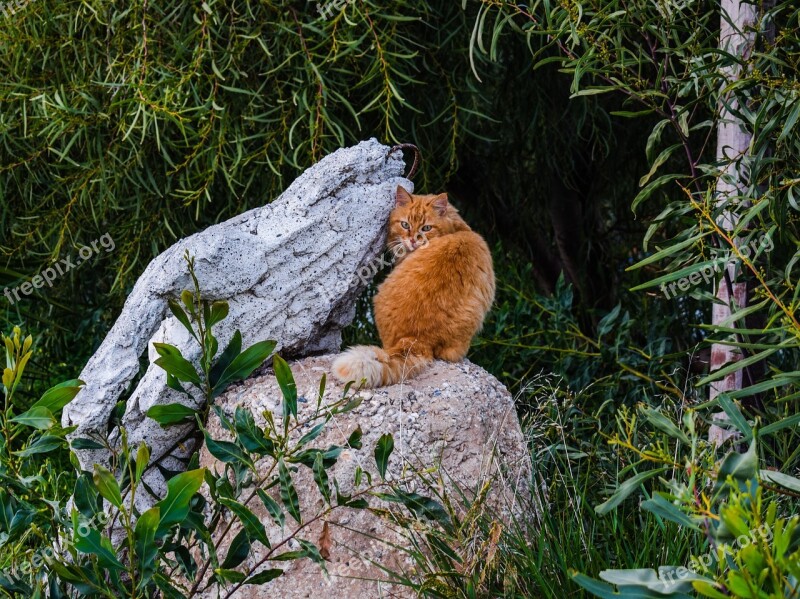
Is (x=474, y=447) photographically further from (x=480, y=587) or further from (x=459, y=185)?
(x=459, y=185)

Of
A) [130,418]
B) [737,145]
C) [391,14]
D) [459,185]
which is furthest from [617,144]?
[130,418]

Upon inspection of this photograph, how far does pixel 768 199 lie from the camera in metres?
2.75

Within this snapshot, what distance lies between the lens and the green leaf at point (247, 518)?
239 centimetres

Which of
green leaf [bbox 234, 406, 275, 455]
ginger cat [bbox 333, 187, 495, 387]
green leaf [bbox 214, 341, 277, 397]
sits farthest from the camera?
ginger cat [bbox 333, 187, 495, 387]

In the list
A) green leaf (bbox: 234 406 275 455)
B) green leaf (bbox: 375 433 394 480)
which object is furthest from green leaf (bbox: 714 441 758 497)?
green leaf (bbox: 234 406 275 455)

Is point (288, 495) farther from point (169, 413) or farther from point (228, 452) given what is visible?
point (169, 413)

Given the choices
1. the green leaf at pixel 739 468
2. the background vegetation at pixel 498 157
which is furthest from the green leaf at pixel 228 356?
the green leaf at pixel 739 468

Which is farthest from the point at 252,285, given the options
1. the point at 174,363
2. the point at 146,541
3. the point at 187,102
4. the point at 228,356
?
the point at 187,102

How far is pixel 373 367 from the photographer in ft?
9.89

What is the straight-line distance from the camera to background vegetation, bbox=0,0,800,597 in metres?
3.01

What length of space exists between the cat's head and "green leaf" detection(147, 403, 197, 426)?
1.12 m

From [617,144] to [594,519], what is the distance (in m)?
2.84

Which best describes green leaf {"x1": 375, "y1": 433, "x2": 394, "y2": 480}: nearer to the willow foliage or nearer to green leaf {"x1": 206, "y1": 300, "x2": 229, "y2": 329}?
green leaf {"x1": 206, "y1": 300, "x2": 229, "y2": 329}

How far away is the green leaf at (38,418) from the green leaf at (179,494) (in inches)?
20.6
